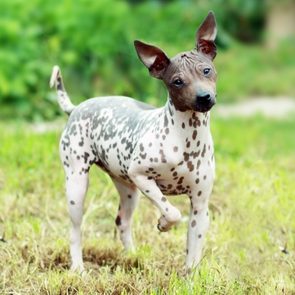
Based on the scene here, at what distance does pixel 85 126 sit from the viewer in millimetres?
4320

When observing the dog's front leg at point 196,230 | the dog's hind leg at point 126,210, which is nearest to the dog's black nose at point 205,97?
the dog's front leg at point 196,230

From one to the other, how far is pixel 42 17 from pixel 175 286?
24.9ft

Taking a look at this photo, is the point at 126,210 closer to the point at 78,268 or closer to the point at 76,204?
the point at 76,204

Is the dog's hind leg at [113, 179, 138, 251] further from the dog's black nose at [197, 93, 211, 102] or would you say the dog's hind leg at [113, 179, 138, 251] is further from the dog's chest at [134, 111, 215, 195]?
the dog's black nose at [197, 93, 211, 102]

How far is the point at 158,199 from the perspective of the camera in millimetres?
3852

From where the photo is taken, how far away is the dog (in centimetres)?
376

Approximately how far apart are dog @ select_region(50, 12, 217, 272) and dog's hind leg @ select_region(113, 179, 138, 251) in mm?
244

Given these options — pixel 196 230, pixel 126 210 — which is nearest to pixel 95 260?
pixel 126 210

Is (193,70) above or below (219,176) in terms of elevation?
above

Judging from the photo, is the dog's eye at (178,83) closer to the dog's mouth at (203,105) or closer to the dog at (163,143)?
the dog at (163,143)

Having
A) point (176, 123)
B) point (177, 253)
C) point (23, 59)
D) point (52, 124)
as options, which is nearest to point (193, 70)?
point (176, 123)

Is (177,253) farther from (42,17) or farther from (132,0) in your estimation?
(132,0)

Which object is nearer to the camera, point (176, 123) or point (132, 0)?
point (176, 123)

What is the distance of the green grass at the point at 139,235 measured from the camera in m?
4.00
